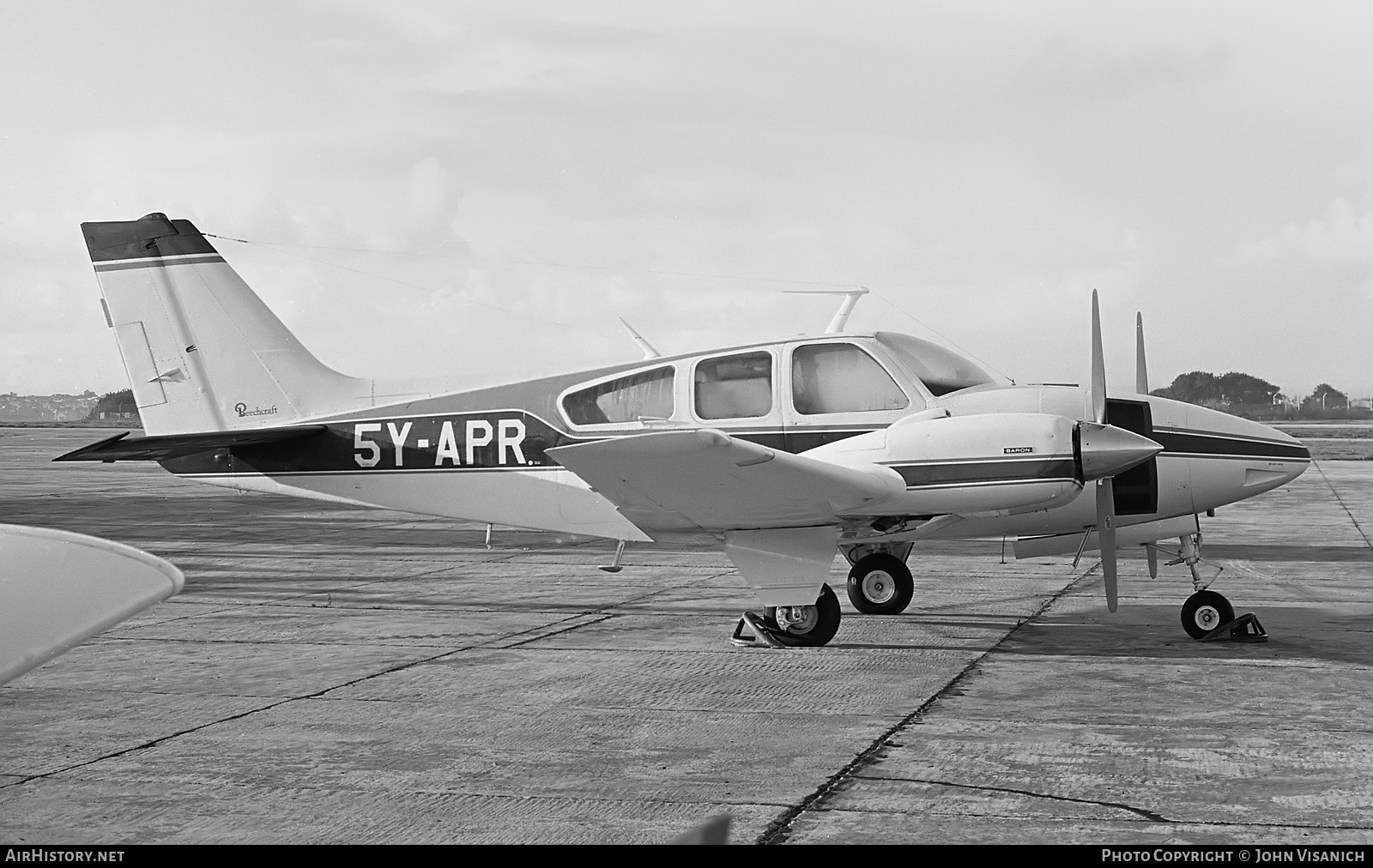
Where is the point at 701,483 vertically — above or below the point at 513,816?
above

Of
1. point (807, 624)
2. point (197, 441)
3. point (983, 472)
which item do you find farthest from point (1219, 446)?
point (197, 441)

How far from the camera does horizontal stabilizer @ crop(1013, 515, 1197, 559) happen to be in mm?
9805

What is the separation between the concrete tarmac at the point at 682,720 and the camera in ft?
16.0

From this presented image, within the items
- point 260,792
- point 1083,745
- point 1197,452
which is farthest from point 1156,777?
point 1197,452

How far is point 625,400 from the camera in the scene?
32.7 ft

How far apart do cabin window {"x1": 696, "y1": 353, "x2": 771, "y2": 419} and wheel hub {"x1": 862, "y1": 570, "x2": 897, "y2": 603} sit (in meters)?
1.96

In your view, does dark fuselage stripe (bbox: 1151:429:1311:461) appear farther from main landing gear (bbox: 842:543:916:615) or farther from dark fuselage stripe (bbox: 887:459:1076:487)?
main landing gear (bbox: 842:543:916:615)

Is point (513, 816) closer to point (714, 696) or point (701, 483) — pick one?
point (714, 696)

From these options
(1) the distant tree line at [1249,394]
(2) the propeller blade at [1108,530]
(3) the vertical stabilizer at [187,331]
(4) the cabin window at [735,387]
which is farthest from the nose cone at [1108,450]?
(1) the distant tree line at [1249,394]

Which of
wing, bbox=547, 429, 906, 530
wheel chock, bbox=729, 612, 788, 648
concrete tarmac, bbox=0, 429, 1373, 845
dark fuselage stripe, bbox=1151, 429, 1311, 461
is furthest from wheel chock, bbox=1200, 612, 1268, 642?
wheel chock, bbox=729, 612, 788, 648

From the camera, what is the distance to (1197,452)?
935cm

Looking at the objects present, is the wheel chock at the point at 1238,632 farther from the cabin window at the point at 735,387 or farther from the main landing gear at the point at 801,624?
the cabin window at the point at 735,387

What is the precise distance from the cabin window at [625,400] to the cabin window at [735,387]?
11.6 inches

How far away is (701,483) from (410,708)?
240cm
